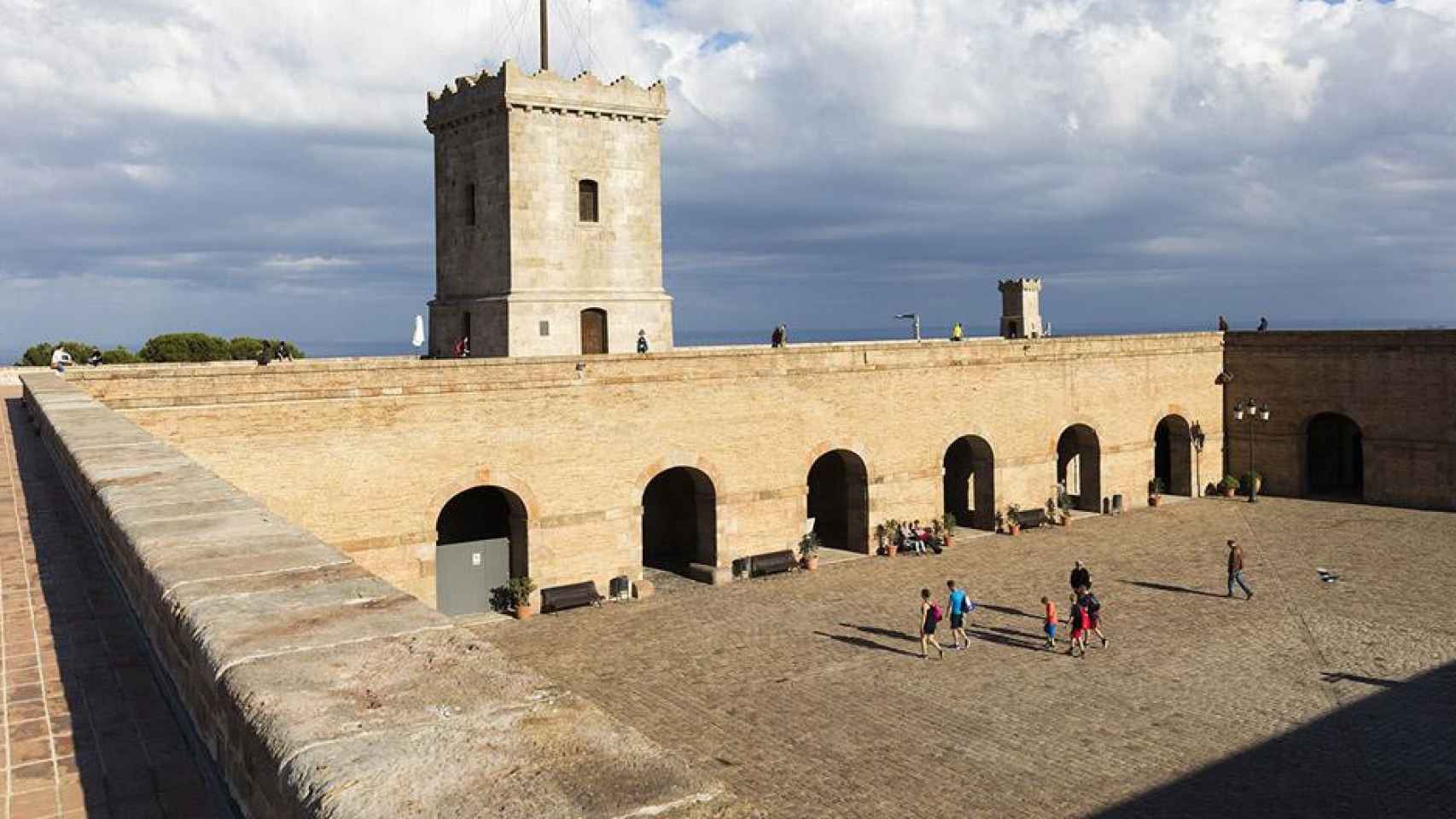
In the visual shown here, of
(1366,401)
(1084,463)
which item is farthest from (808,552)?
(1366,401)

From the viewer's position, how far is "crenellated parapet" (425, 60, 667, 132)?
88.1 feet

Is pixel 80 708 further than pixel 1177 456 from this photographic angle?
No

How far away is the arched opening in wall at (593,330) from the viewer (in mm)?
28359

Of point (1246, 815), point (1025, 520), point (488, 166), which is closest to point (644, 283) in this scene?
point (488, 166)

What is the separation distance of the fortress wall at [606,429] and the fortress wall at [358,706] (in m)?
14.6

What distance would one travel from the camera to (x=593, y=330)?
93.6ft

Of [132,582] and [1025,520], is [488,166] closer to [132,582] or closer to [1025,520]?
[1025,520]

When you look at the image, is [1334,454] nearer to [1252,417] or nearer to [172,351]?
[1252,417]

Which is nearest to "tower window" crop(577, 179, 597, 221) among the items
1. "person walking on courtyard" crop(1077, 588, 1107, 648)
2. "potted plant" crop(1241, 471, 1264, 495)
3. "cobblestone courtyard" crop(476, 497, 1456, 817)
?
"cobblestone courtyard" crop(476, 497, 1456, 817)

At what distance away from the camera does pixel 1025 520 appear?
3073cm

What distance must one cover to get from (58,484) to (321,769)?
10.4 metres

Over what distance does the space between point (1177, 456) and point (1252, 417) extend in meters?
2.70

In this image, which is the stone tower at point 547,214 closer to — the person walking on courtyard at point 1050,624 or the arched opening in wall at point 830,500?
the arched opening in wall at point 830,500

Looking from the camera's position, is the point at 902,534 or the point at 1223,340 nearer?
the point at 902,534
